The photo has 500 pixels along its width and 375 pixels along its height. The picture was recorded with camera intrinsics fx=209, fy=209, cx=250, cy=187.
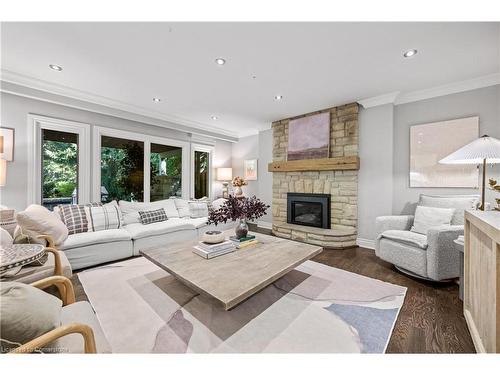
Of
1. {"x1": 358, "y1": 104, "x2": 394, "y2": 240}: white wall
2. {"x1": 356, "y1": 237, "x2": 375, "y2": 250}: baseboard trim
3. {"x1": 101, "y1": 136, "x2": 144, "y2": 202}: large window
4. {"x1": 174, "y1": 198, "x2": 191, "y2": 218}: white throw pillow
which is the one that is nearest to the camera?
{"x1": 358, "y1": 104, "x2": 394, "y2": 240}: white wall

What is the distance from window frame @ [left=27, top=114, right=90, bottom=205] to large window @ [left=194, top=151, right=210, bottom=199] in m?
2.20

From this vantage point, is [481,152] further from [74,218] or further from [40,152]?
[40,152]

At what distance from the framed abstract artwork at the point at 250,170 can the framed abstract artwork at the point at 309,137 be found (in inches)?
50.8

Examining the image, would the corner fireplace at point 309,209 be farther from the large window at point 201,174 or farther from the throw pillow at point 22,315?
the throw pillow at point 22,315

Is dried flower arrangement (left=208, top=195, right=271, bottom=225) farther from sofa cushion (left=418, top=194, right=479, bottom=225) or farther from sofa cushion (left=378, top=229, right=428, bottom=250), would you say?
sofa cushion (left=418, top=194, right=479, bottom=225)

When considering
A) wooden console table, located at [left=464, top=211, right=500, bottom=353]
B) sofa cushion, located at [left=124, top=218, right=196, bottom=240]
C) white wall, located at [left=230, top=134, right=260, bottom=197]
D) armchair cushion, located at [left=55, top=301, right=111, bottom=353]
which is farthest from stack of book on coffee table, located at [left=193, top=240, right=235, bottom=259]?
white wall, located at [left=230, top=134, right=260, bottom=197]

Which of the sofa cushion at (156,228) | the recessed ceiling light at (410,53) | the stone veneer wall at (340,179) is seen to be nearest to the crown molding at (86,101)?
the sofa cushion at (156,228)

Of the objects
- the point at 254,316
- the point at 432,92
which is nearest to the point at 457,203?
the point at 432,92

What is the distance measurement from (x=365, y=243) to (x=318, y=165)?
1567 millimetres

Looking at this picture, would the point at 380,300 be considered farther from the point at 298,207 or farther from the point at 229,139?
the point at 229,139

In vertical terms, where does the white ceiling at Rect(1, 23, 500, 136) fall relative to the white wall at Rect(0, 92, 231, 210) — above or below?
above

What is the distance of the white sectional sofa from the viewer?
99.3 inches
